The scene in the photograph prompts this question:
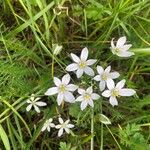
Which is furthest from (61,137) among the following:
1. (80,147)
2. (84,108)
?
(84,108)

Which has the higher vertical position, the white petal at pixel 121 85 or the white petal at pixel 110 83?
the white petal at pixel 110 83

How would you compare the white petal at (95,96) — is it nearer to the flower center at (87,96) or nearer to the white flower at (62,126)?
the flower center at (87,96)

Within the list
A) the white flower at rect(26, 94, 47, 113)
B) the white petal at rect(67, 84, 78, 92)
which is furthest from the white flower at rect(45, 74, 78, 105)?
the white flower at rect(26, 94, 47, 113)

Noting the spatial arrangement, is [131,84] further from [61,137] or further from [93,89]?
[61,137]

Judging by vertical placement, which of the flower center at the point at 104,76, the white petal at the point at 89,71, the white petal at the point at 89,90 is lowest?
the white petal at the point at 89,90

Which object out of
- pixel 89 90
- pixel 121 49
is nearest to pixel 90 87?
pixel 89 90

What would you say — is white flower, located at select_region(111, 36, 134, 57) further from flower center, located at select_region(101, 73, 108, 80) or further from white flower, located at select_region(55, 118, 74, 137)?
white flower, located at select_region(55, 118, 74, 137)

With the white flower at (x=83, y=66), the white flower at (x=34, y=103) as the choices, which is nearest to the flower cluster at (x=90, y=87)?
the white flower at (x=83, y=66)
